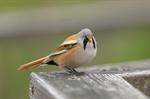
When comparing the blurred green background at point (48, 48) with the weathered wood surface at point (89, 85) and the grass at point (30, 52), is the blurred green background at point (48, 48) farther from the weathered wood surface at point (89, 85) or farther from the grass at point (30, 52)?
the weathered wood surface at point (89, 85)

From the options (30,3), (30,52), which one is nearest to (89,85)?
(30,52)

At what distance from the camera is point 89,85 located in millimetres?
3559

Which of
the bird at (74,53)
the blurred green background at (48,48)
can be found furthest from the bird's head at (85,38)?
the blurred green background at (48,48)

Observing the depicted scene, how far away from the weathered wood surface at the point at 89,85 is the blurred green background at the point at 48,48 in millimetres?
4952

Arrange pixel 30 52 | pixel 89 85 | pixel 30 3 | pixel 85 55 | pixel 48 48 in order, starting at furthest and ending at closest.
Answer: pixel 30 3, pixel 48 48, pixel 30 52, pixel 85 55, pixel 89 85

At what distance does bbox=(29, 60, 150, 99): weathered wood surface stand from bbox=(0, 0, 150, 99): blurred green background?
4.95 m

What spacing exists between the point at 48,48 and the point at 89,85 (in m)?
5.84

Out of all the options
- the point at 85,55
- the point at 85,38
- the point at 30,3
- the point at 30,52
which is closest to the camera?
the point at 85,55

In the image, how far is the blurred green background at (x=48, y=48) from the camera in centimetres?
911

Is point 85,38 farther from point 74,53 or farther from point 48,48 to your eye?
point 48,48

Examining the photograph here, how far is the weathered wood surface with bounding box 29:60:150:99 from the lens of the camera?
3293mm

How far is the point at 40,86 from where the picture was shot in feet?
11.8

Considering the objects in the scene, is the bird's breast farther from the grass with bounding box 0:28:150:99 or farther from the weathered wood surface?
the grass with bounding box 0:28:150:99

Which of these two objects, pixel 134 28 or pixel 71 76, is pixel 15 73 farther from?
pixel 71 76
